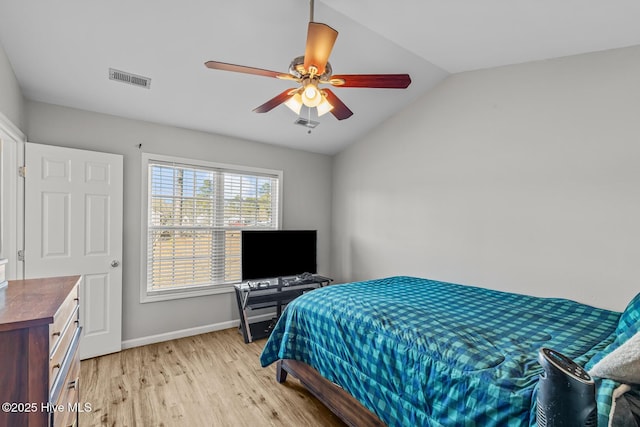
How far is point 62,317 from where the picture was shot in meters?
1.40

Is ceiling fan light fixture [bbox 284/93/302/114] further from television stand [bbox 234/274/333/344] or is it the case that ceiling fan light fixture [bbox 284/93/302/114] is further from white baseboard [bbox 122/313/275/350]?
white baseboard [bbox 122/313/275/350]

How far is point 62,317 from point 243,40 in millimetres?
2180

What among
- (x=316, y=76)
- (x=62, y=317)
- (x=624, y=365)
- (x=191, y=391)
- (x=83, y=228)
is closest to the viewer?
(x=624, y=365)

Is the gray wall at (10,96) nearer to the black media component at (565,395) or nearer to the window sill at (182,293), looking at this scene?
the window sill at (182,293)

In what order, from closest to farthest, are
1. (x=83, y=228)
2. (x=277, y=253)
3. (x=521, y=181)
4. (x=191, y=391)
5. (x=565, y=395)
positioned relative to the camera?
(x=565, y=395) < (x=191, y=391) < (x=521, y=181) < (x=83, y=228) < (x=277, y=253)

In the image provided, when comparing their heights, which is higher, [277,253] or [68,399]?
[277,253]

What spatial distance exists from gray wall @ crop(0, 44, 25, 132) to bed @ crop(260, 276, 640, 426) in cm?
265

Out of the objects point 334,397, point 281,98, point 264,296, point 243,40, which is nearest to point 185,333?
point 264,296

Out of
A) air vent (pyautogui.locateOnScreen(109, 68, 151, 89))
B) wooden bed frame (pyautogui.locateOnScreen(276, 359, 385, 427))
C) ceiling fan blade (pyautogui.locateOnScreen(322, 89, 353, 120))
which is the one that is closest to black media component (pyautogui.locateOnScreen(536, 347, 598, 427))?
wooden bed frame (pyautogui.locateOnScreen(276, 359, 385, 427))

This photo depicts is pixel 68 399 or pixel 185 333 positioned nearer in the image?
pixel 68 399

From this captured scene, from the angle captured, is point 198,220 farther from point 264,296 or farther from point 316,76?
point 316,76

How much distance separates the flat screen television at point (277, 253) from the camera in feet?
12.0

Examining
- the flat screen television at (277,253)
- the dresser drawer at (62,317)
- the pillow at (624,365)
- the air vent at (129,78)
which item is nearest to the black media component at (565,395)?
the pillow at (624,365)

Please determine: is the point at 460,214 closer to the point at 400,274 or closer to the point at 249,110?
the point at 400,274
